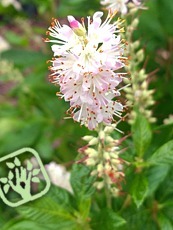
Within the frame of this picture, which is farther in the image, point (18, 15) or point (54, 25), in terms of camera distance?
point (18, 15)

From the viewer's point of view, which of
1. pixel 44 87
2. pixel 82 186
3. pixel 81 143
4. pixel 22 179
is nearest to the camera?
pixel 22 179

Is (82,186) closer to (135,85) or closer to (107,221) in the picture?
(107,221)

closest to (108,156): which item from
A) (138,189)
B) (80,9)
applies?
(138,189)

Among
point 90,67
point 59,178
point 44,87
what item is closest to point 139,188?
point 90,67

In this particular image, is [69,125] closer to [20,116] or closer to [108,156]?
[20,116]

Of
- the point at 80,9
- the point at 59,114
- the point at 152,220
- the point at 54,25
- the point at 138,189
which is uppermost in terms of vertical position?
the point at 80,9

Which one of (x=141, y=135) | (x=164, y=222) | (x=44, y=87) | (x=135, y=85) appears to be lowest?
(x=164, y=222)

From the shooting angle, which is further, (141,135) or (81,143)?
(81,143)

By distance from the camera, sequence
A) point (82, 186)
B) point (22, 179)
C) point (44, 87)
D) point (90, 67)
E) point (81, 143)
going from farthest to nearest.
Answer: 1. point (44, 87)
2. point (81, 143)
3. point (82, 186)
4. point (22, 179)
5. point (90, 67)
